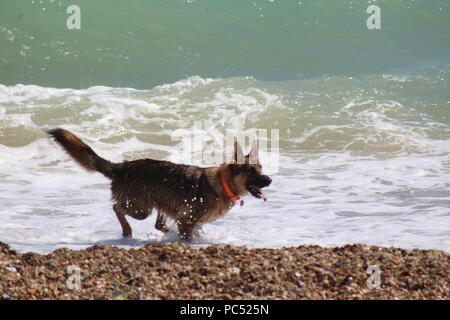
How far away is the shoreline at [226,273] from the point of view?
4.47 meters

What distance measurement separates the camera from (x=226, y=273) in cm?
489

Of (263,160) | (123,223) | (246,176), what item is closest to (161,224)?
(123,223)

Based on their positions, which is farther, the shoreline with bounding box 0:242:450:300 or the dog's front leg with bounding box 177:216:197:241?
the dog's front leg with bounding box 177:216:197:241

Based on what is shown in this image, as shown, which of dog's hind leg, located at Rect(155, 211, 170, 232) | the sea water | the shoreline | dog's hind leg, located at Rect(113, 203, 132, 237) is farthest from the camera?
the sea water

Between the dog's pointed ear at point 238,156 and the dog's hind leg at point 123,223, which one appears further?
the dog's hind leg at point 123,223

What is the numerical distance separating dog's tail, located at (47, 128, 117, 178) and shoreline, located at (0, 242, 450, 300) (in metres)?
1.30

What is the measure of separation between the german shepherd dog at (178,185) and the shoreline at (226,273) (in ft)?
3.45

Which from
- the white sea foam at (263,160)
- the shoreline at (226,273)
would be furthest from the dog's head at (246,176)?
the shoreline at (226,273)

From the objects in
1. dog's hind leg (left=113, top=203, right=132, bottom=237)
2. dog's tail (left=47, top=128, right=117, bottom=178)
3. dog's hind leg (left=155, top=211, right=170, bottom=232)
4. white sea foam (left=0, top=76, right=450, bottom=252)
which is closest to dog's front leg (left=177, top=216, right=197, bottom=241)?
white sea foam (left=0, top=76, right=450, bottom=252)

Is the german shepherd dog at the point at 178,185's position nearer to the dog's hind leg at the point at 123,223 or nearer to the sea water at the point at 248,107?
the dog's hind leg at the point at 123,223

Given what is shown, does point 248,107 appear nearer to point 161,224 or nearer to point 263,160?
point 263,160

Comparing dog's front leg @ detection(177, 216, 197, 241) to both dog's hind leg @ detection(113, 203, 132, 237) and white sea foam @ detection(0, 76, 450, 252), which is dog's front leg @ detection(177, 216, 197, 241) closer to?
white sea foam @ detection(0, 76, 450, 252)

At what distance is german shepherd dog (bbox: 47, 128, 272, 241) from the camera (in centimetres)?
670

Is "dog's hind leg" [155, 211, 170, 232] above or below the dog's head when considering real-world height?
below
